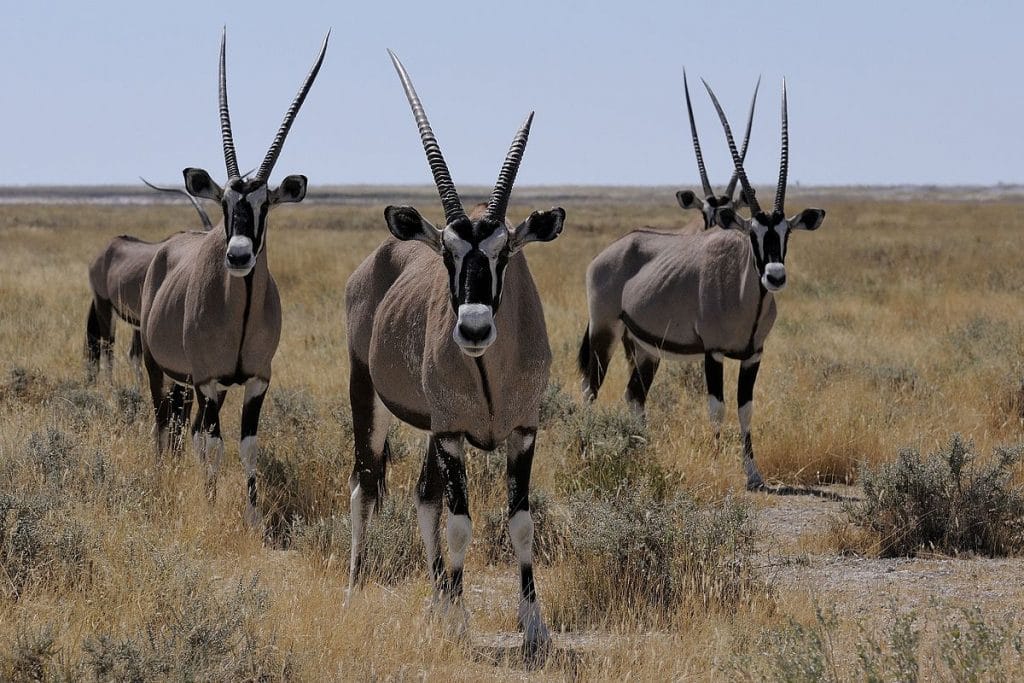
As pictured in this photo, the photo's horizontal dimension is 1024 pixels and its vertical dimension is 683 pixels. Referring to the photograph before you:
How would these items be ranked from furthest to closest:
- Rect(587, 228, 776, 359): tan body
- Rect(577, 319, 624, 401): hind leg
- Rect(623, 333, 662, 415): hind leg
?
Rect(577, 319, 624, 401): hind leg < Rect(623, 333, 662, 415): hind leg < Rect(587, 228, 776, 359): tan body

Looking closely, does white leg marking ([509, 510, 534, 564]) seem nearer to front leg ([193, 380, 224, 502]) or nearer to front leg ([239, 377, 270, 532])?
front leg ([239, 377, 270, 532])

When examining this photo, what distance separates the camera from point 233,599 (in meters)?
4.49

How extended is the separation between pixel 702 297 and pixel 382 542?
174 inches

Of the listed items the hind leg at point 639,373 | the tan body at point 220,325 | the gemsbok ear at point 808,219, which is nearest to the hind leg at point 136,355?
the tan body at point 220,325

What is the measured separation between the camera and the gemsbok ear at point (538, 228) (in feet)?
15.3

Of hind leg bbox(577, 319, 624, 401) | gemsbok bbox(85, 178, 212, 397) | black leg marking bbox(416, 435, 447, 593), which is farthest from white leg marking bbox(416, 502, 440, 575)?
gemsbok bbox(85, 178, 212, 397)

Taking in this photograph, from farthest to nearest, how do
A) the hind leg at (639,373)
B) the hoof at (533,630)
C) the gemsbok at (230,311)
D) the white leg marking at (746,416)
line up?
1. the hind leg at (639,373)
2. the white leg marking at (746,416)
3. the gemsbok at (230,311)
4. the hoof at (533,630)

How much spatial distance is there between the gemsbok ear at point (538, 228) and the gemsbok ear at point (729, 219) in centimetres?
470

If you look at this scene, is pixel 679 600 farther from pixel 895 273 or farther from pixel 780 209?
pixel 895 273

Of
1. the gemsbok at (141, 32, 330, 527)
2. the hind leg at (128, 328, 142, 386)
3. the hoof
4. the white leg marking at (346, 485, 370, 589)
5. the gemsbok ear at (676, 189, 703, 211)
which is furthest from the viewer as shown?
the gemsbok ear at (676, 189, 703, 211)

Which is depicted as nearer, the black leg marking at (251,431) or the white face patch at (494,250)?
the white face patch at (494,250)

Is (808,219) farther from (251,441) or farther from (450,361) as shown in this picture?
(450,361)

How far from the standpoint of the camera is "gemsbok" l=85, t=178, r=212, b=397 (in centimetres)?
1098

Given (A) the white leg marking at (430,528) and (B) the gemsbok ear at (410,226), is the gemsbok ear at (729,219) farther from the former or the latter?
(B) the gemsbok ear at (410,226)
